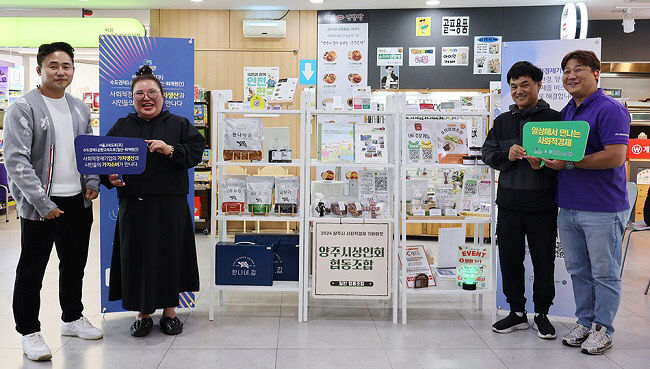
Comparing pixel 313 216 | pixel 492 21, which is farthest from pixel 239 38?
pixel 313 216

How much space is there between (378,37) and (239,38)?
2.04m

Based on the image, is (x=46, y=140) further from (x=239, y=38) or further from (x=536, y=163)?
(x=239, y=38)

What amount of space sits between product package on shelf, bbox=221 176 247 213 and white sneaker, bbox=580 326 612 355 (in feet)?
7.92

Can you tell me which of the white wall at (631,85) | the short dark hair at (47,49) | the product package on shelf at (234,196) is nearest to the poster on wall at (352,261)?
the product package on shelf at (234,196)

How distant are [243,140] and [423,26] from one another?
486 cm

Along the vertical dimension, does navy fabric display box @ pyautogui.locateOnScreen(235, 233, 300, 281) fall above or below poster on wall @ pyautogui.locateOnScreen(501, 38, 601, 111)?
below

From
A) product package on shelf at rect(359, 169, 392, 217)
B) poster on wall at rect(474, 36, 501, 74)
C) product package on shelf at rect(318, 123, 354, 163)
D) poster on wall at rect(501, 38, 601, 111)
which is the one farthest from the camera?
poster on wall at rect(474, 36, 501, 74)

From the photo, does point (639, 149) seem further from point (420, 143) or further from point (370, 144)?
point (370, 144)

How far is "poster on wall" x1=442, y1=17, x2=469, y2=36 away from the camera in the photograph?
777 centimetres

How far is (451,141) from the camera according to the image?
12.8ft

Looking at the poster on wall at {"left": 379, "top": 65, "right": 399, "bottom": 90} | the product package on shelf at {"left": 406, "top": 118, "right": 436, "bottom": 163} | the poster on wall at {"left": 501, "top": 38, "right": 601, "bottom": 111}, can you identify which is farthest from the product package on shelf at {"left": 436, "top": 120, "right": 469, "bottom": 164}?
the poster on wall at {"left": 379, "top": 65, "right": 399, "bottom": 90}

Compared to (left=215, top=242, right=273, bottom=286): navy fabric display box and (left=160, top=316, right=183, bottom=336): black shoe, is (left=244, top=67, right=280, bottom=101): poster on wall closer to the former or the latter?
(left=215, top=242, right=273, bottom=286): navy fabric display box

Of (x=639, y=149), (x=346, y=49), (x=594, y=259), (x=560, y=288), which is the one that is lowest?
(x=560, y=288)

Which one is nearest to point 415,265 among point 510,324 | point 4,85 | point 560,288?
point 510,324
